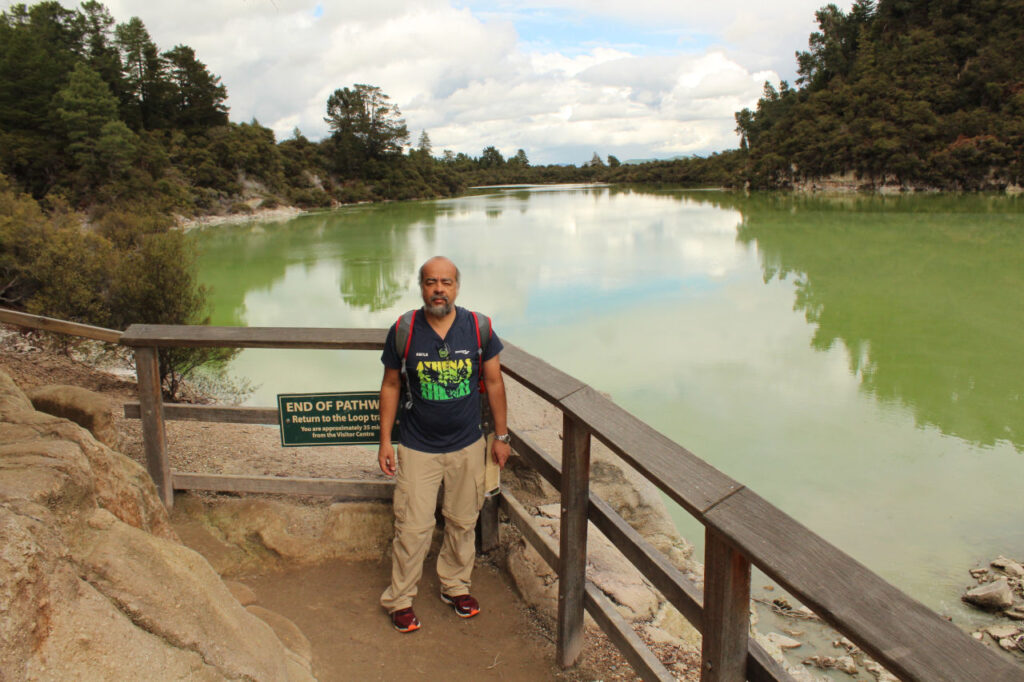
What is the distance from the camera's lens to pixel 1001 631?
468 centimetres

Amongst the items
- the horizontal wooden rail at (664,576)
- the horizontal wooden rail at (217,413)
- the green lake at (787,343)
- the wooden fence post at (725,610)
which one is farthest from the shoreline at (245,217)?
the wooden fence post at (725,610)

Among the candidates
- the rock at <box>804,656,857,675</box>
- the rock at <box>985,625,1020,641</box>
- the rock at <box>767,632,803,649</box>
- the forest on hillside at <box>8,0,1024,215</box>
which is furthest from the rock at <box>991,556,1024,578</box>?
the forest on hillside at <box>8,0,1024,215</box>

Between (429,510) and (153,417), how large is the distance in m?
1.32

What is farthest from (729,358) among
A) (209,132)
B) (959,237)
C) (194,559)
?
(209,132)

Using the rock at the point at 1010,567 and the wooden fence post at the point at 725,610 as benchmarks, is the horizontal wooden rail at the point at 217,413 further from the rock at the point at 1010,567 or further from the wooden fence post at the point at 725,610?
the rock at the point at 1010,567

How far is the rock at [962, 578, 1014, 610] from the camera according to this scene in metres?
5.01

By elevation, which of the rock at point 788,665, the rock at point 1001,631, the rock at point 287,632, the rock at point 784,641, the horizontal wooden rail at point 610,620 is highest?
the horizontal wooden rail at point 610,620

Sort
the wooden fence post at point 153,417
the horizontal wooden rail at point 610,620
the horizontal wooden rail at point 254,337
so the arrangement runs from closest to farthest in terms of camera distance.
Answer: the horizontal wooden rail at point 610,620 < the horizontal wooden rail at point 254,337 < the wooden fence post at point 153,417

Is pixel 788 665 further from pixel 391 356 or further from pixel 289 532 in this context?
pixel 391 356

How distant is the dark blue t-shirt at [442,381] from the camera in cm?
250

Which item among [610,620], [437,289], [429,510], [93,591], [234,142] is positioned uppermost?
[234,142]

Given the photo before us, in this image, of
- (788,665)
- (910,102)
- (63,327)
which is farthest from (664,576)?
(910,102)

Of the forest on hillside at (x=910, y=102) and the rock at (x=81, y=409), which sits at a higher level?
the forest on hillside at (x=910, y=102)

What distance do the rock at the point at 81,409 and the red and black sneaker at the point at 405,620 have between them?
167 centimetres
